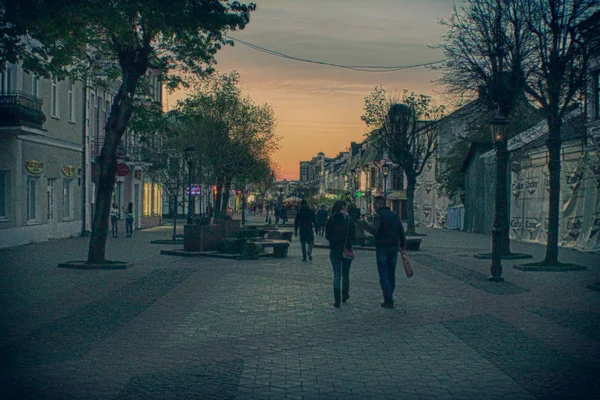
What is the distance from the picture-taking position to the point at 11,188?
79.0 feet

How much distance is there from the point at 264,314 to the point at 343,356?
2.95m

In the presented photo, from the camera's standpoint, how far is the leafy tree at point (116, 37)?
977cm

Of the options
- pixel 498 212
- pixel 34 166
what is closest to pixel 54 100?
pixel 34 166

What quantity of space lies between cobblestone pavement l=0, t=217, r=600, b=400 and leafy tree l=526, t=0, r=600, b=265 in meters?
3.32

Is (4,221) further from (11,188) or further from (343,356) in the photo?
(343,356)

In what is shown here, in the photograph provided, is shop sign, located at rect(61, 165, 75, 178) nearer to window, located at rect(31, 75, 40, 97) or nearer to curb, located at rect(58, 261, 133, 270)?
window, located at rect(31, 75, 40, 97)

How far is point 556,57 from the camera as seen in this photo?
16734 millimetres

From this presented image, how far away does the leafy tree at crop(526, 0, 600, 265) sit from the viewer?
16281 millimetres

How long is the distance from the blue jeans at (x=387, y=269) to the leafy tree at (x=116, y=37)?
209 inches

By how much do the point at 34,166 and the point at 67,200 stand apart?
4879 mm

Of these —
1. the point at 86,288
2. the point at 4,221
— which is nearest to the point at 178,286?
the point at 86,288

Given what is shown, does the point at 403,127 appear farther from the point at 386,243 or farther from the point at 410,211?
the point at 386,243

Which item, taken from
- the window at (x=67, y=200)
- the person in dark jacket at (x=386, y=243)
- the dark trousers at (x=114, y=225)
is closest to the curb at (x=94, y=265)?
the person in dark jacket at (x=386, y=243)

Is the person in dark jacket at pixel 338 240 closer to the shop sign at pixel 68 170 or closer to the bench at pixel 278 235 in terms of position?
the bench at pixel 278 235
